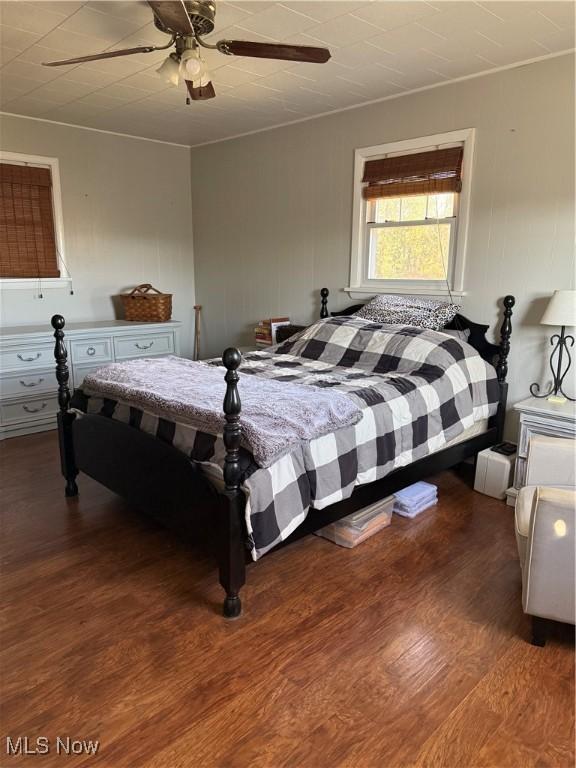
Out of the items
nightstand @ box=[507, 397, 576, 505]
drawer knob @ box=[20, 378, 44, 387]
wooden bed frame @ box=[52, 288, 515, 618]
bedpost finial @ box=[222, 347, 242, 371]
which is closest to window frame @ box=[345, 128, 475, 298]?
wooden bed frame @ box=[52, 288, 515, 618]

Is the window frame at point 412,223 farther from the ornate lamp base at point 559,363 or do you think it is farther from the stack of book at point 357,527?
the stack of book at point 357,527

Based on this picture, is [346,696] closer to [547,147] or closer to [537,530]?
[537,530]

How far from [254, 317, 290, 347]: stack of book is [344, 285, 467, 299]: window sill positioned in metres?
0.67

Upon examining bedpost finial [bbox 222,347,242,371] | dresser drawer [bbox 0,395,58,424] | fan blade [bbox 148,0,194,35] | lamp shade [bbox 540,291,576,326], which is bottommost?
dresser drawer [bbox 0,395,58,424]

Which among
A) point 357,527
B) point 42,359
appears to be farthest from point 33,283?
point 357,527

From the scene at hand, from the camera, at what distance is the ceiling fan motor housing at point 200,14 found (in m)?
2.14

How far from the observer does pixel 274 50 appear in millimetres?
2154

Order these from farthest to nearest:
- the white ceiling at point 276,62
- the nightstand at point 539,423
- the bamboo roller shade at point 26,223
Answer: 1. the bamboo roller shade at point 26,223
2. the nightstand at point 539,423
3. the white ceiling at point 276,62

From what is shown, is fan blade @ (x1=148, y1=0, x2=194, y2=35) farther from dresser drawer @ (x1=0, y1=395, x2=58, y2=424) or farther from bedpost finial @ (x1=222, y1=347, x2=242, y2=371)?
dresser drawer @ (x1=0, y1=395, x2=58, y2=424)

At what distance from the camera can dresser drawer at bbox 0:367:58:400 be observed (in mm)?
3994

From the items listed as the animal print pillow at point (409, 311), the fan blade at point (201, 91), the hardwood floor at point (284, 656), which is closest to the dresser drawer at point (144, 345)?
the animal print pillow at point (409, 311)

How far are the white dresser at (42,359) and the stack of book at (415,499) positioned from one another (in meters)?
2.78

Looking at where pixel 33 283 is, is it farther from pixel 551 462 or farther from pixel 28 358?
pixel 551 462

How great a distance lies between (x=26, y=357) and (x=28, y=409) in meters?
0.42
